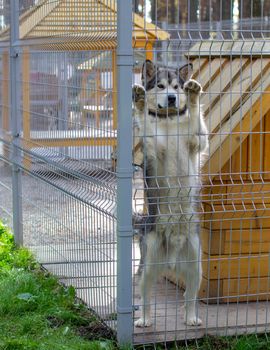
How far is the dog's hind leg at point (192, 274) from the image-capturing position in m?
4.87

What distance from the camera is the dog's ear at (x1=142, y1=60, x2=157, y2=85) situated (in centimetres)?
470

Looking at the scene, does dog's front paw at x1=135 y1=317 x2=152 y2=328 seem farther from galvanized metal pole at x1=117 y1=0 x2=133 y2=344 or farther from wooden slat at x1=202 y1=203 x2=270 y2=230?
wooden slat at x1=202 y1=203 x2=270 y2=230

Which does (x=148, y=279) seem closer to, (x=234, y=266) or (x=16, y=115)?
(x=234, y=266)

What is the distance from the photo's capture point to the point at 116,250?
15.5ft

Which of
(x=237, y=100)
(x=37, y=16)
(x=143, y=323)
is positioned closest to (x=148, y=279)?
(x=143, y=323)

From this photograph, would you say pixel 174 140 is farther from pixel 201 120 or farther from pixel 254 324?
pixel 254 324

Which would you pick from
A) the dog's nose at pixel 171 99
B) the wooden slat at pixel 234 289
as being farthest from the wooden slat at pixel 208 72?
the wooden slat at pixel 234 289

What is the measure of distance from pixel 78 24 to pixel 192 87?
1.07m

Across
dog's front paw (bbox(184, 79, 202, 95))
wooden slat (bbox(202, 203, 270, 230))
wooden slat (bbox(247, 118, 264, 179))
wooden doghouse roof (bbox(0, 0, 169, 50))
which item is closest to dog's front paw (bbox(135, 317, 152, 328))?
wooden slat (bbox(202, 203, 270, 230))

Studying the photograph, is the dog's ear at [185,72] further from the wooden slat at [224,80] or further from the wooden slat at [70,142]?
the wooden slat at [70,142]

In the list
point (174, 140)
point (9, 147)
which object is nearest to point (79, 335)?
point (174, 140)

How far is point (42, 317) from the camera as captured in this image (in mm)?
5293

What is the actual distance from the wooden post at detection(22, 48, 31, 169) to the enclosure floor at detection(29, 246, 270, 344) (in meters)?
1.65

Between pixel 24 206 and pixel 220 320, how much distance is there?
2.89m
